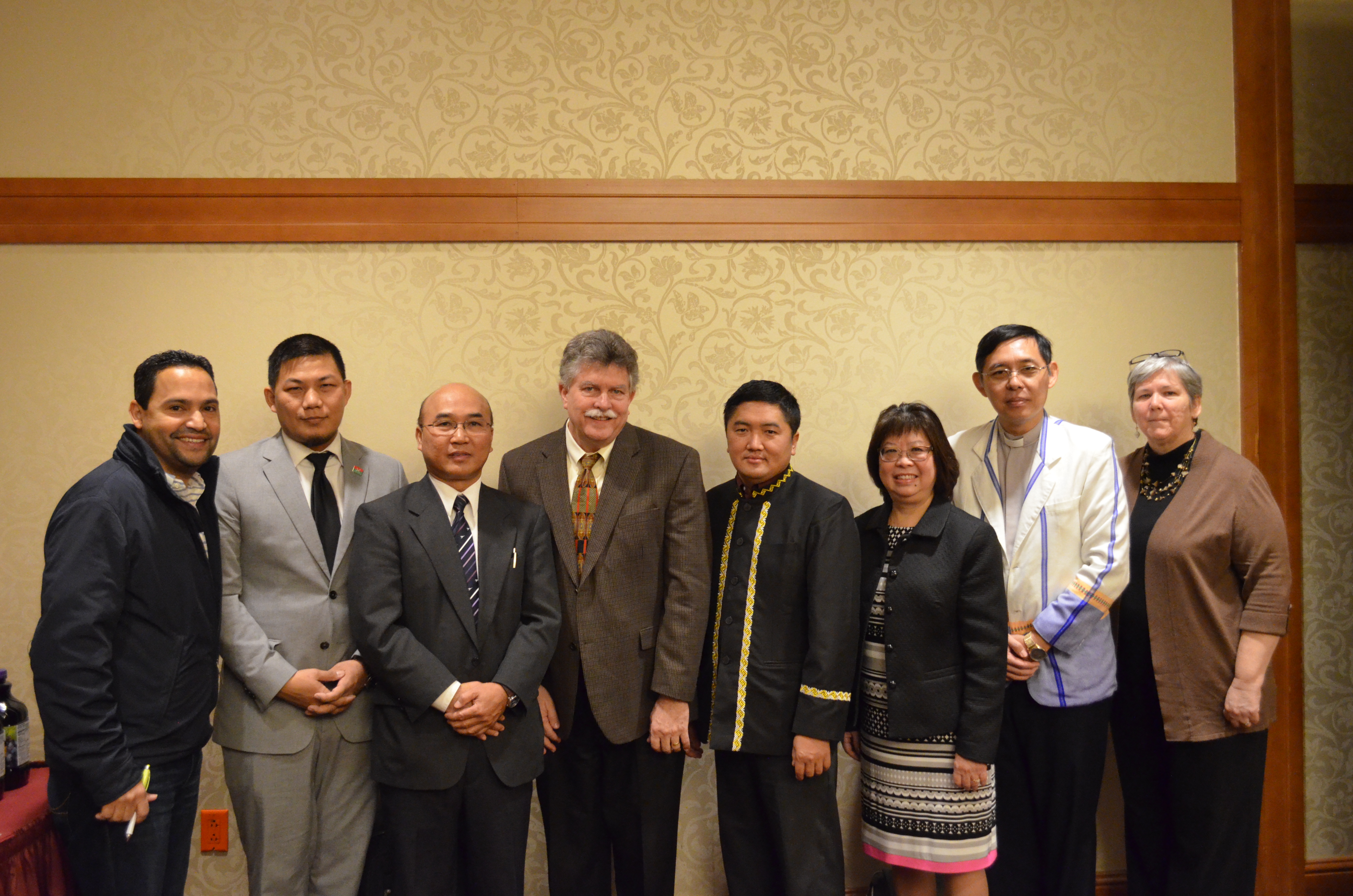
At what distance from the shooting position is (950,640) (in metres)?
2.03

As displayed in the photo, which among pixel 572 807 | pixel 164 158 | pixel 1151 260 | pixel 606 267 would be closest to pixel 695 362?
pixel 606 267

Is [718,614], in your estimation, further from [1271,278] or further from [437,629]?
[1271,278]

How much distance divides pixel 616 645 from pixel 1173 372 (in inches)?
71.4

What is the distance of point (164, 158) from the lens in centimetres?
254

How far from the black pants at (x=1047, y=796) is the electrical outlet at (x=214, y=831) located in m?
2.36

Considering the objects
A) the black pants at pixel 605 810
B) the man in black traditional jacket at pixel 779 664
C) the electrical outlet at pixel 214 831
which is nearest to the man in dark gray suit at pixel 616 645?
the black pants at pixel 605 810

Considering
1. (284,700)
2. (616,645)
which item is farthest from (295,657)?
(616,645)

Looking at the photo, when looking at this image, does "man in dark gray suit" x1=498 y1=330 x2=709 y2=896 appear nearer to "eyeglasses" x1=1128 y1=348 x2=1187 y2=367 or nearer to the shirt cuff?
the shirt cuff

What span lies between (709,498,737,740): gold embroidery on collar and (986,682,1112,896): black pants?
847 mm

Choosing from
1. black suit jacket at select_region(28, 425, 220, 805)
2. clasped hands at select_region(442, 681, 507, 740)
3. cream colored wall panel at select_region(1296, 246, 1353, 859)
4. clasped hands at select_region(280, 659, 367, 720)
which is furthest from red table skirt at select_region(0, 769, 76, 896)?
cream colored wall panel at select_region(1296, 246, 1353, 859)

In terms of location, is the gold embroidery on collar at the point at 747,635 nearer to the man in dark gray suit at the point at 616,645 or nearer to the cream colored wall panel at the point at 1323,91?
the man in dark gray suit at the point at 616,645

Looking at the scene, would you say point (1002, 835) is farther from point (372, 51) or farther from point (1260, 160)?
point (372, 51)

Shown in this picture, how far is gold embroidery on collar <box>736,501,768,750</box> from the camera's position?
6.68 ft

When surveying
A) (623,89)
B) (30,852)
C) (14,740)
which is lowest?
(30,852)
